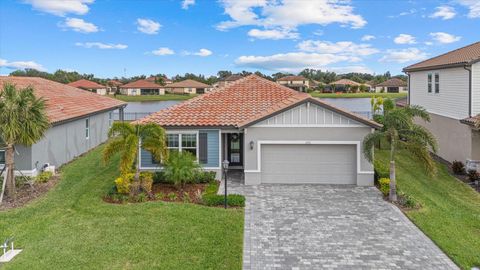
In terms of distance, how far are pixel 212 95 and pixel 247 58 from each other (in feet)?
168

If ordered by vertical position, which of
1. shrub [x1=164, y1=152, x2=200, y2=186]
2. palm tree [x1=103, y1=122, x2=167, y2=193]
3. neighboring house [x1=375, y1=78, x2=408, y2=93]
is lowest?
shrub [x1=164, y1=152, x2=200, y2=186]

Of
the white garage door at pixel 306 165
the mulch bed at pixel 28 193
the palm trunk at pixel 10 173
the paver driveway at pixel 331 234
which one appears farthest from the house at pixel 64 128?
the white garage door at pixel 306 165

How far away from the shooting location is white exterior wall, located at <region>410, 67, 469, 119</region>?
61.8ft

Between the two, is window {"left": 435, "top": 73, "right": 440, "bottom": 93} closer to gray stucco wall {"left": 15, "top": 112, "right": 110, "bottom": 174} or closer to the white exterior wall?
the white exterior wall

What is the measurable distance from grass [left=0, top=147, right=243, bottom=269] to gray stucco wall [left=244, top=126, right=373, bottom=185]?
3.98 meters

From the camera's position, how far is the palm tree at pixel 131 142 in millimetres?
13789

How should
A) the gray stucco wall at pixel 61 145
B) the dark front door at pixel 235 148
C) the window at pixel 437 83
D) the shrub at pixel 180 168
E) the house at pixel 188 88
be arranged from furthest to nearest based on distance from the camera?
the house at pixel 188 88 < the window at pixel 437 83 < the dark front door at pixel 235 148 < the gray stucco wall at pixel 61 145 < the shrub at pixel 180 168

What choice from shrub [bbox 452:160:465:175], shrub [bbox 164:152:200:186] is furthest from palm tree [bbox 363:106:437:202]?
shrub [bbox 164:152:200:186]

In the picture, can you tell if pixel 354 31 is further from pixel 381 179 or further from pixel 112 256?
pixel 112 256

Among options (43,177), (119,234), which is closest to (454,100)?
(119,234)

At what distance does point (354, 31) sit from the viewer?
1480 inches

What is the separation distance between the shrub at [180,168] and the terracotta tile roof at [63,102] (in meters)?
6.33

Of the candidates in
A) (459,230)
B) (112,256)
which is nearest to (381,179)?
(459,230)

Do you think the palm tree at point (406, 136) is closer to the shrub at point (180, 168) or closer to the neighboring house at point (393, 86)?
the shrub at point (180, 168)
